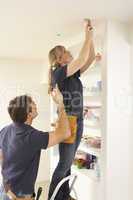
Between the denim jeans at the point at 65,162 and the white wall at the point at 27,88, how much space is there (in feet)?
7.70

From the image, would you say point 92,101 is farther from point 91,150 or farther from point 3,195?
point 3,195

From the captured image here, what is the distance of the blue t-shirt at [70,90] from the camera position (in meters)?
2.01

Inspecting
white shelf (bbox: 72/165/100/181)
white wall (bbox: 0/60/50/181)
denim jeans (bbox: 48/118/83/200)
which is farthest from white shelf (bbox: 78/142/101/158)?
white wall (bbox: 0/60/50/181)

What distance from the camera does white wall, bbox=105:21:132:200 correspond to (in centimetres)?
240

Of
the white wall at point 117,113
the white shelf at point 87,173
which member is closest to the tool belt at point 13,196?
the white wall at point 117,113

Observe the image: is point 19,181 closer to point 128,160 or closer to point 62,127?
point 62,127

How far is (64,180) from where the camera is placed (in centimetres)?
206

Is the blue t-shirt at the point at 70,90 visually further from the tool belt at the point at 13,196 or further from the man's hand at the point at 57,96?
the tool belt at the point at 13,196

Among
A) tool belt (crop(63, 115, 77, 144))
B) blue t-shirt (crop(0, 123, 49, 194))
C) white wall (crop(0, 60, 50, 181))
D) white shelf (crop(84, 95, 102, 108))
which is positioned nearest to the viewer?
blue t-shirt (crop(0, 123, 49, 194))

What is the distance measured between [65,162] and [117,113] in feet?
2.30

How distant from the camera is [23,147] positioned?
1786mm

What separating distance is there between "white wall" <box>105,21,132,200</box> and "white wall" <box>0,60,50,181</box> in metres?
2.18

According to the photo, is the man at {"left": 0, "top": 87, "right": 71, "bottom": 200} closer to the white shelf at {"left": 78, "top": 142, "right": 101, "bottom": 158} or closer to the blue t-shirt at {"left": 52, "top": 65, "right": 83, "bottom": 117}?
the blue t-shirt at {"left": 52, "top": 65, "right": 83, "bottom": 117}

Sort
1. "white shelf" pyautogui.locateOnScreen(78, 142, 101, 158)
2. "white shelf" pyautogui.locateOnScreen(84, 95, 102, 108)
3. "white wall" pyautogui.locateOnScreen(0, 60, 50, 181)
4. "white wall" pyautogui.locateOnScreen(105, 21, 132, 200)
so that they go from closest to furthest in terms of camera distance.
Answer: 1. "white wall" pyautogui.locateOnScreen(105, 21, 132, 200)
2. "white shelf" pyautogui.locateOnScreen(78, 142, 101, 158)
3. "white shelf" pyautogui.locateOnScreen(84, 95, 102, 108)
4. "white wall" pyautogui.locateOnScreen(0, 60, 50, 181)
